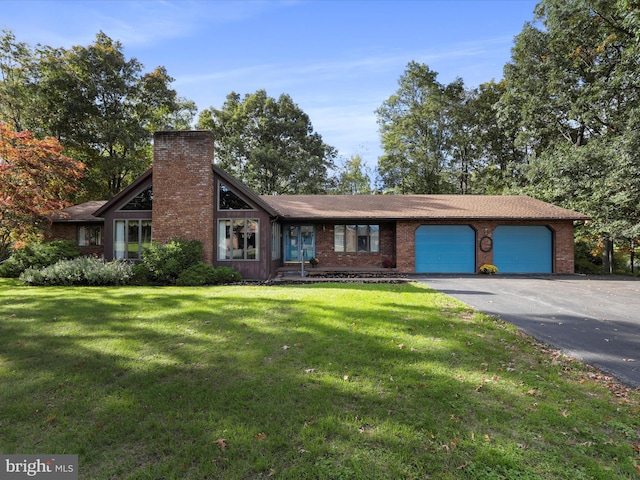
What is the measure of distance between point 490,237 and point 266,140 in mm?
20569

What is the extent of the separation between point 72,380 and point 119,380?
0.58 m

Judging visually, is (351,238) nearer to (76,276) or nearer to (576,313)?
(576,313)

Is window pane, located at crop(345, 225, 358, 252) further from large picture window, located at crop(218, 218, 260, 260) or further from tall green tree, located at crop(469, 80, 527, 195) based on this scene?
tall green tree, located at crop(469, 80, 527, 195)

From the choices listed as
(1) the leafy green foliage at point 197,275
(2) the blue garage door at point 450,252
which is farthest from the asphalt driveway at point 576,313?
(1) the leafy green foliage at point 197,275

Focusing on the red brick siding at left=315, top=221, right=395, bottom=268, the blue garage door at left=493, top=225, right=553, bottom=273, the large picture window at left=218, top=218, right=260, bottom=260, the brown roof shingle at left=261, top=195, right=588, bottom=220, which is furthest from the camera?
the red brick siding at left=315, top=221, right=395, bottom=268

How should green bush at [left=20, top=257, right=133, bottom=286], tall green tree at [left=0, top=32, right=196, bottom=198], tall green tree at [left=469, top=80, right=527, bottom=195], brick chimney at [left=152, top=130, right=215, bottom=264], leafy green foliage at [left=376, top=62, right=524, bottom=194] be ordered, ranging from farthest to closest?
leafy green foliage at [left=376, top=62, right=524, bottom=194] < tall green tree at [left=469, top=80, right=527, bottom=195] < tall green tree at [left=0, top=32, right=196, bottom=198] < brick chimney at [left=152, top=130, right=215, bottom=264] < green bush at [left=20, top=257, right=133, bottom=286]

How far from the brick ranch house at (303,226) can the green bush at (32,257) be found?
1.65 m

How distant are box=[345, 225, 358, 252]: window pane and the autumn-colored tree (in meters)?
12.1

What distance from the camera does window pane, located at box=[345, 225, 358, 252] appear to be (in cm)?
1778

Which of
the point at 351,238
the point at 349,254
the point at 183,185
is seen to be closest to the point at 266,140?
the point at 351,238

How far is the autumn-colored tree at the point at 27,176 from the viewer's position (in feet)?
39.7

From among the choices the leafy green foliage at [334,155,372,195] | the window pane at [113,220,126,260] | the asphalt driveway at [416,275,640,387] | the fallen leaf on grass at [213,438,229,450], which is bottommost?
the fallen leaf on grass at [213,438,229,450]

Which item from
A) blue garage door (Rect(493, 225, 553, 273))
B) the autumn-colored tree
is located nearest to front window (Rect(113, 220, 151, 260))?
the autumn-colored tree

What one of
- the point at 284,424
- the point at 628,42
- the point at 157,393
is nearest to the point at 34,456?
the point at 157,393
